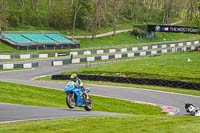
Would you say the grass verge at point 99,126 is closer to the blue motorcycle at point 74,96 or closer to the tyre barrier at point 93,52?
the blue motorcycle at point 74,96

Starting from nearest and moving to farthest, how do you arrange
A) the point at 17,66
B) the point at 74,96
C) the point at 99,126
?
the point at 99,126, the point at 74,96, the point at 17,66

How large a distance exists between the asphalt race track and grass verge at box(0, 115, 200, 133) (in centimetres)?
121

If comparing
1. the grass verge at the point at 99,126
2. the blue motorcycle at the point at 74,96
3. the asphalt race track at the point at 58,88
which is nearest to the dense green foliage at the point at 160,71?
the asphalt race track at the point at 58,88

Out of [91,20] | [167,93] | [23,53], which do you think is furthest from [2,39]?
[167,93]

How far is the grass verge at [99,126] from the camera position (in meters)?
11.5

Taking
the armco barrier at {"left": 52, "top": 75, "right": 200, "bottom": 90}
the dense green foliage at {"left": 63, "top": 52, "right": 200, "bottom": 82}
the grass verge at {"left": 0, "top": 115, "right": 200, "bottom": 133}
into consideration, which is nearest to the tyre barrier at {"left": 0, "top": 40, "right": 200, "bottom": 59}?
the dense green foliage at {"left": 63, "top": 52, "right": 200, "bottom": 82}

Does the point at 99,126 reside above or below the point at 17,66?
above

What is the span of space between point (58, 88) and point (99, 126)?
71.2 ft

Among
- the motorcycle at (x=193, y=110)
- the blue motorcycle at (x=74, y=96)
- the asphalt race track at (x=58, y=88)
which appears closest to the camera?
the asphalt race track at (x=58, y=88)

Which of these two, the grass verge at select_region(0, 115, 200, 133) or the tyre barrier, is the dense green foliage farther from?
the grass verge at select_region(0, 115, 200, 133)

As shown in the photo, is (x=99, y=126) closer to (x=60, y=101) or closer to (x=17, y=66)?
(x=60, y=101)

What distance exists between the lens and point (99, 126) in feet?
40.3

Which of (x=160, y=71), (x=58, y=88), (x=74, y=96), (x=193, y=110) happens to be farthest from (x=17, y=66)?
(x=193, y=110)

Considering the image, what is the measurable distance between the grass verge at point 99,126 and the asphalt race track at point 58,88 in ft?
3.98
